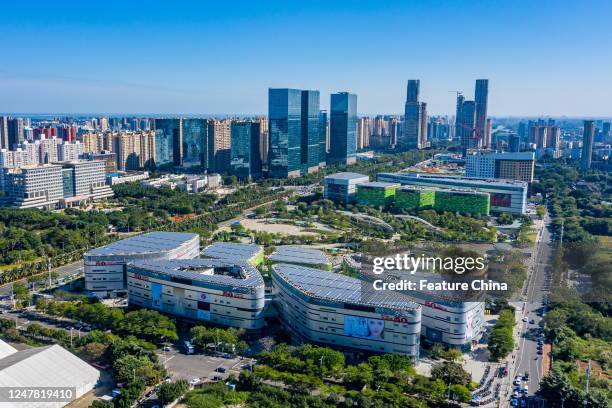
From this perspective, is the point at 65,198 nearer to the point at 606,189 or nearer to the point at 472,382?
the point at 472,382

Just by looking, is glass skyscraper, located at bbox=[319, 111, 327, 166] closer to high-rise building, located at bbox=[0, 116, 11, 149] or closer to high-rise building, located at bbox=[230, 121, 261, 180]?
high-rise building, located at bbox=[230, 121, 261, 180]

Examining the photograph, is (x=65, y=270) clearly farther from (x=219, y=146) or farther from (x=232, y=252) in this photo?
(x=219, y=146)

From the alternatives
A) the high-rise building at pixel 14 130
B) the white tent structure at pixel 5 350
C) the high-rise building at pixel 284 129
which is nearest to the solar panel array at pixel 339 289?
the white tent structure at pixel 5 350

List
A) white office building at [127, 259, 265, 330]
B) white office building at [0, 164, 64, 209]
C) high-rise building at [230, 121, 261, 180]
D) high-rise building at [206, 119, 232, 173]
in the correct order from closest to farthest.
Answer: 1. white office building at [127, 259, 265, 330]
2. white office building at [0, 164, 64, 209]
3. high-rise building at [230, 121, 261, 180]
4. high-rise building at [206, 119, 232, 173]

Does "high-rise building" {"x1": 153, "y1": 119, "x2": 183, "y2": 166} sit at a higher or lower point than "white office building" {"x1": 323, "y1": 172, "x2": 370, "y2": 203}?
higher

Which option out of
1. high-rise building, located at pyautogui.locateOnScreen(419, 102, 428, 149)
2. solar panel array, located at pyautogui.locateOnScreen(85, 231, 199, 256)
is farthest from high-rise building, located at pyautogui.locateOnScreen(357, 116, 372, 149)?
solar panel array, located at pyautogui.locateOnScreen(85, 231, 199, 256)

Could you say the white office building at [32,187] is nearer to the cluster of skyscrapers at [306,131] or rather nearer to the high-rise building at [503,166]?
the cluster of skyscrapers at [306,131]

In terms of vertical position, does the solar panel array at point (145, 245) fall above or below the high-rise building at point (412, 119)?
below
